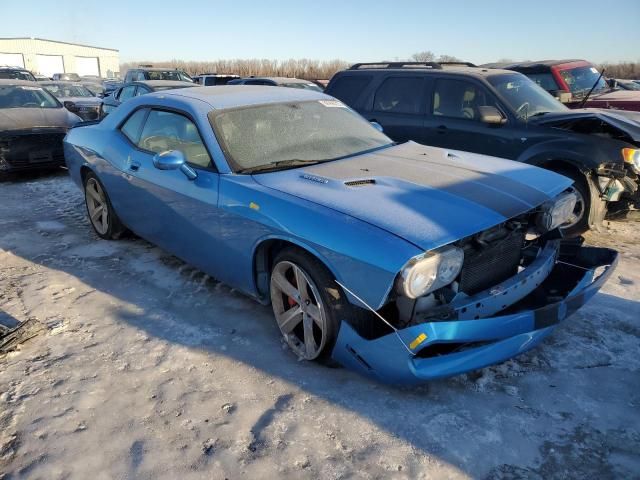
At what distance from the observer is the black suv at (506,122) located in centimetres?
500

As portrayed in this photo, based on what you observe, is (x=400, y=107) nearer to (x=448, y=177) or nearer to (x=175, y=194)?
(x=448, y=177)

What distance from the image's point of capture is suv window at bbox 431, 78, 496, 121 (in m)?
5.96

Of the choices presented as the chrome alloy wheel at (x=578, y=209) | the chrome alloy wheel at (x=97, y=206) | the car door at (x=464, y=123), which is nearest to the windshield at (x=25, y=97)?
the chrome alloy wheel at (x=97, y=206)

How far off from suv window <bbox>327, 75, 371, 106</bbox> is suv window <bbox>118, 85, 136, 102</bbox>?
6.03m

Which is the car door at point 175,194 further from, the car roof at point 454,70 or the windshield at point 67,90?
the windshield at point 67,90

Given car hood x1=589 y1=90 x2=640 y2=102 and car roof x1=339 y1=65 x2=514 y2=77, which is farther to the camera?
car hood x1=589 y1=90 x2=640 y2=102

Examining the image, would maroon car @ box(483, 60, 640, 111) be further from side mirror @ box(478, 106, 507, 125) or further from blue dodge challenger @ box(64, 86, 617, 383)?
blue dodge challenger @ box(64, 86, 617, 383)

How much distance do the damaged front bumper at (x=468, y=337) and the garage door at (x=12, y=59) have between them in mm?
63940

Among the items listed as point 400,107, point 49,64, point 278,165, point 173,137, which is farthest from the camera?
point 49,64

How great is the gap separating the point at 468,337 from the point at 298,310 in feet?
3.40

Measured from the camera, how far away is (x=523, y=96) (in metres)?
5.98

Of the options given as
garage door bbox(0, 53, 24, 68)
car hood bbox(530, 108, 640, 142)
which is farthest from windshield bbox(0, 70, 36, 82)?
A: garage door bbox(0, 53, 24, 68)

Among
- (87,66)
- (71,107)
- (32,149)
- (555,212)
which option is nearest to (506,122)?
(555,212)

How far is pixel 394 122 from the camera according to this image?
21.5 ft
